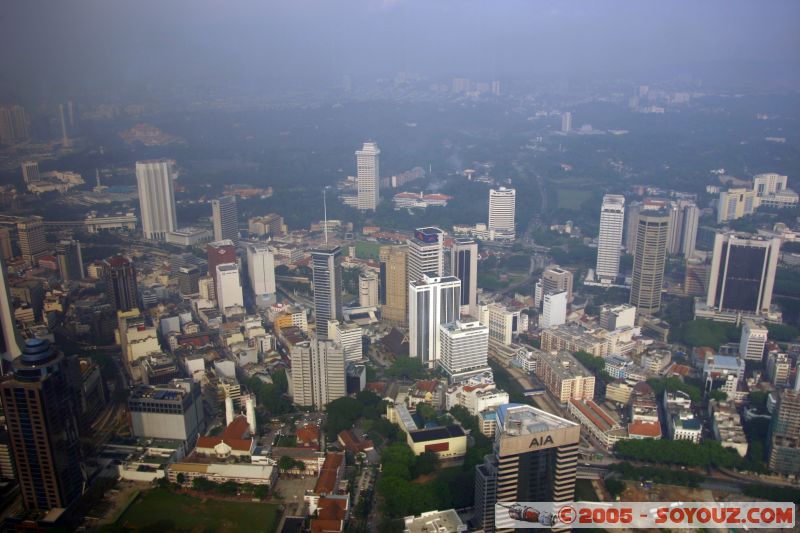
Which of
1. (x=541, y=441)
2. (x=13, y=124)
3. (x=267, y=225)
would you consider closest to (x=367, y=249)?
(x=267, y=225)

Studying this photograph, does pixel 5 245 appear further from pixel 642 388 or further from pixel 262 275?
pixel 642 388

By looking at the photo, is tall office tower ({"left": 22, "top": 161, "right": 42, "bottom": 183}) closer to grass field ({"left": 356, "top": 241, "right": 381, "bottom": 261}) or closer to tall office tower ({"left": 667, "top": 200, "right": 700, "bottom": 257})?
grass field ({"left": 356, "top": 241, "right": 381, "bottom": 261})

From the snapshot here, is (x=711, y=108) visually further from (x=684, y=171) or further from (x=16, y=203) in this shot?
(x=16, y=203)

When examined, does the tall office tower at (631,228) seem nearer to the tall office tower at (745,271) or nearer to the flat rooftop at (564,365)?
the tall office tower at (745,271)

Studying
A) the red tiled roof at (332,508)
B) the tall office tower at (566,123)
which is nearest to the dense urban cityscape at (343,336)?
the red tiled roof at (332,508)

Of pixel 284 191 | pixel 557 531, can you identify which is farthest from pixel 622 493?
pixel 284 191
